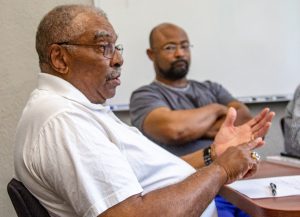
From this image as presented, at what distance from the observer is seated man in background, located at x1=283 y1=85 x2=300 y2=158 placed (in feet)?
5.32

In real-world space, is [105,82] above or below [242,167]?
above

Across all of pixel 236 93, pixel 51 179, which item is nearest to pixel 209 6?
pixel 236 93

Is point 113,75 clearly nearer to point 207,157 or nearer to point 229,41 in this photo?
point 207,157

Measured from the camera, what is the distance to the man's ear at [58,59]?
1.00m

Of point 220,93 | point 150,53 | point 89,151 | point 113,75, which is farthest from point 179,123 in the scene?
point 89,151

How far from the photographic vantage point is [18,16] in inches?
65.8

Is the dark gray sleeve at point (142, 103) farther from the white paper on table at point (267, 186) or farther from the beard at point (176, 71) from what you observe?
the white paper on table at point (267, 186)

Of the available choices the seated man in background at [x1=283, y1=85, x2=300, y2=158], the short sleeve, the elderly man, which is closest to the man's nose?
the elderly man

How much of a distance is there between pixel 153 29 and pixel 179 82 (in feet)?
1.15

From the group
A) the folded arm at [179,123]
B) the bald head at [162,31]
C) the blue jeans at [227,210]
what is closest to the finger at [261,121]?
the blue jeans at [227,210]

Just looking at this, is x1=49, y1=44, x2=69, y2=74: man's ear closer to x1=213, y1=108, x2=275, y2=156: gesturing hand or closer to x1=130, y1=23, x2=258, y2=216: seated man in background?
x1=213, y1=108, x2=275, y2=156: gesturing hand

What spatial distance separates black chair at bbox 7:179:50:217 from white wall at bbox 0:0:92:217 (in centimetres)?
84

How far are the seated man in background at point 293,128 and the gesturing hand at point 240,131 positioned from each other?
1.04ft

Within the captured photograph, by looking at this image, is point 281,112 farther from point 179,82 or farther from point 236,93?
point 179,82
